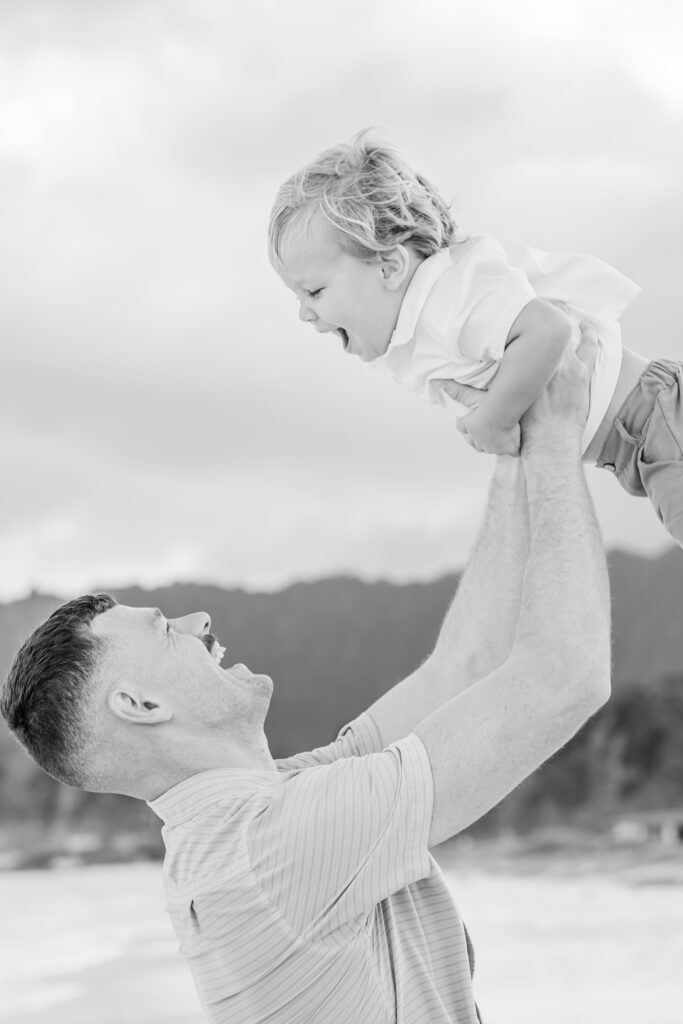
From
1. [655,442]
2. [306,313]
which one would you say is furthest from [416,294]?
[655,442]

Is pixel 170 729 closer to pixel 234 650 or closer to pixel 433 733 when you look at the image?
pixel 433 733

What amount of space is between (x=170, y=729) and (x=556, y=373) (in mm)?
630

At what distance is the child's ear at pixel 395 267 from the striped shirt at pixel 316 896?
571 millimetres

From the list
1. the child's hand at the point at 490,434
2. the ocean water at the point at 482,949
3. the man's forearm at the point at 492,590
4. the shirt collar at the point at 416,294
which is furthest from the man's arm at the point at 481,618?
the ocean water at the point at 482,949

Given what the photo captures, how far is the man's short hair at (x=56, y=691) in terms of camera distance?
→ 1.42 meters

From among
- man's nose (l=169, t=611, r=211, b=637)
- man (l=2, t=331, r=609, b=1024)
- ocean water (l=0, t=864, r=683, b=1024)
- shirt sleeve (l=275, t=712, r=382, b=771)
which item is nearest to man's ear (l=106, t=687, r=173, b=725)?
man (l=2, t=331, r=609, b=1024)

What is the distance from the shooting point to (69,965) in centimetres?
718

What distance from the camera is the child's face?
1.47 m

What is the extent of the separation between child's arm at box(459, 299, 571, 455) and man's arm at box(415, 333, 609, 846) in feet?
0.35

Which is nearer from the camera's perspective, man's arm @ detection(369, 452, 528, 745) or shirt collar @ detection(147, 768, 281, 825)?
shirt collar @ detection(147, 768, 281, 825)

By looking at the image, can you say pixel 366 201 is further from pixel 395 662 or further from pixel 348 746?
pixel 395 662

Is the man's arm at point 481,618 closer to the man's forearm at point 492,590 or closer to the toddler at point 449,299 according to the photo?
the man's forearm at point 492,590

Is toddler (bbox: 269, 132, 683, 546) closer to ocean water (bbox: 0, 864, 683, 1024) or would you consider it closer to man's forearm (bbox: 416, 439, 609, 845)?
man's forearm (bbox: 416, 439, 609, 845)

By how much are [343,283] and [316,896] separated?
0.74 m
